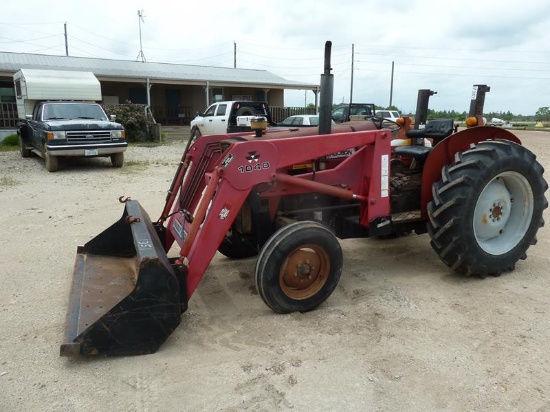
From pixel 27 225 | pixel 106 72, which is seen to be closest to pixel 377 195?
pixel 27 225

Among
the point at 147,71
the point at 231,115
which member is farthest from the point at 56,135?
the point at 147,71

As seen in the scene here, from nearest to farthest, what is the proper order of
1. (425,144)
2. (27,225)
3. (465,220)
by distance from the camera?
(465,220) < (425,144) < (27,225)

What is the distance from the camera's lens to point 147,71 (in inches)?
971

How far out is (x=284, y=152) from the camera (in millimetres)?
3607

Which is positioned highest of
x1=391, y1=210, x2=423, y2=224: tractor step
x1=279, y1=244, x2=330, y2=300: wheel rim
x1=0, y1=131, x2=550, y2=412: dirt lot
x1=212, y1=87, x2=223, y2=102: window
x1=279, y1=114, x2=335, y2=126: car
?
x1=212, y1=87, x2=223, y2=102: window

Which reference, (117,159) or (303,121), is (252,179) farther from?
(303,121)

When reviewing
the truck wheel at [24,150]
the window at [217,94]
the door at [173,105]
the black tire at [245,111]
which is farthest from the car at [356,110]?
the truck wheel at [24,150]

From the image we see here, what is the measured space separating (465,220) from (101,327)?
3051 mm

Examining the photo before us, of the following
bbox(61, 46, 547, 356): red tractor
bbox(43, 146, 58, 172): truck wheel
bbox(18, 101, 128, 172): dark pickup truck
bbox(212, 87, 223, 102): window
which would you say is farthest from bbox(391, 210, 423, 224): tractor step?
bbox(212, 87, 223, 102): window

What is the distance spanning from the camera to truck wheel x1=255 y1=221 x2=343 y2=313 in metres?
3.41

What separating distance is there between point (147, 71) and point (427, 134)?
22379mm

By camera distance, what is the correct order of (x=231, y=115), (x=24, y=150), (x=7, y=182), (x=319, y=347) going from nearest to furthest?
(x=319, y=347), (x=7, y=182), (x=24, y=150), (x=231, y=115)

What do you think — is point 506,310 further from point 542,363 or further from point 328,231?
point 328,231

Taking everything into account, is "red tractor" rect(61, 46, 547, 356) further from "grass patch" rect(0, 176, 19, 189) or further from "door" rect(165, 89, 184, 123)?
"door" rect(165, 89, 184, 123)
